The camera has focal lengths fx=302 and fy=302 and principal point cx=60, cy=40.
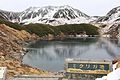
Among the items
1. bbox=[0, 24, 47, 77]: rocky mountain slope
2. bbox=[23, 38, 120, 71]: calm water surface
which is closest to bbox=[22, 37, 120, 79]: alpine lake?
bbox=[23, 38, 120, 71]: calm water surface

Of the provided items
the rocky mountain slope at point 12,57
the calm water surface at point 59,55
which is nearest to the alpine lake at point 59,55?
the calm water surface at point 59,55

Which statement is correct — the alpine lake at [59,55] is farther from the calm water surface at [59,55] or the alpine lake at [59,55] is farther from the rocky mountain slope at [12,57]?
the rocky mountain slope at [12,57]

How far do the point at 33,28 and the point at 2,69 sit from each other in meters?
167

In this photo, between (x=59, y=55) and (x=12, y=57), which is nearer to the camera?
(x=12, y=57)

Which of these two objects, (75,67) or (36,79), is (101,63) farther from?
(36,79)

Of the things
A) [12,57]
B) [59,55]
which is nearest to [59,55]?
[59,55]

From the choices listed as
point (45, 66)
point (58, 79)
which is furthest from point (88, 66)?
point (45, 66)

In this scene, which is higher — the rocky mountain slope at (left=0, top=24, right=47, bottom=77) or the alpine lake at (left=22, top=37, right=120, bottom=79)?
the rocky mountain slope at (left=0, top=24, right=47, bottom=77)

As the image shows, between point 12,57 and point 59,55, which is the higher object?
point 12,57

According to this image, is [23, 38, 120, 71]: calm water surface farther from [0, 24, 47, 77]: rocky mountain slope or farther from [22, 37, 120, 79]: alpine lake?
[0, 24, 47, 77]: rocky mountain slope

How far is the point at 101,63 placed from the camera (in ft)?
107

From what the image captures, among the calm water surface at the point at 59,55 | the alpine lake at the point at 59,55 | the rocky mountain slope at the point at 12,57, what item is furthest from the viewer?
the calm water surface at the point at 59,55

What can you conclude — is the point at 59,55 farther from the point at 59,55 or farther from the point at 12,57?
the point at 12,57

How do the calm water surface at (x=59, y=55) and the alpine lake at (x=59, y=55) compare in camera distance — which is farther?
the calm water surface at (x=59, y=55)
